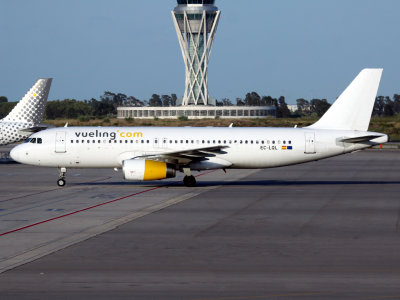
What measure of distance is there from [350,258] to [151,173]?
62.7ft

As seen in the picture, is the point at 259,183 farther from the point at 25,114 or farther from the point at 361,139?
the point at 25,114

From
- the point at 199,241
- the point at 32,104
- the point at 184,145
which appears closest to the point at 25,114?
the point at 32,104

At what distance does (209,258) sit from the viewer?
62.0ft

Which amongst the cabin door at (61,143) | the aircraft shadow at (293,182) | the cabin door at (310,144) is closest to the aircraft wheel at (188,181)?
the aircraft shadow at (293,182)

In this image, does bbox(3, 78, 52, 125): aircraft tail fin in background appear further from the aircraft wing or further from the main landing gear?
the main landing gear

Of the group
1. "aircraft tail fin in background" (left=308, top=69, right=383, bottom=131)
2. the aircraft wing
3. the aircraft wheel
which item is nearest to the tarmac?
the aircraft wheel

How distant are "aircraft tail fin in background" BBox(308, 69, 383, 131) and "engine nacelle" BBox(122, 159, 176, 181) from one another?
9.96m

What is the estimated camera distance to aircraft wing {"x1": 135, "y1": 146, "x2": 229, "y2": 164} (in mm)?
37750

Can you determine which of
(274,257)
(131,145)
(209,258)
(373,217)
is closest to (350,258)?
(274,257)

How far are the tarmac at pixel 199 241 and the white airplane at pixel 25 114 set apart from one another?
59.2 ft

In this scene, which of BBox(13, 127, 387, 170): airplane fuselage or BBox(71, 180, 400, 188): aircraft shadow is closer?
BBox(13, 127, 387, 170): airplane fuselage

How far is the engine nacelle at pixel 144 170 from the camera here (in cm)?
3650

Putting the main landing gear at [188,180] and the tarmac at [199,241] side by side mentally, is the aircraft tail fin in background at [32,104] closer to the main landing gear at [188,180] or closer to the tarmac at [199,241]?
the tarmac at [199,241]

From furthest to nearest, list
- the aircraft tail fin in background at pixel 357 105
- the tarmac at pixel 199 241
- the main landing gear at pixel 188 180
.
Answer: the aircraft tail fin in background at pixel 357 105 < the main landing gear at pixel 188 180 < the tarmac at pixel 199 241
